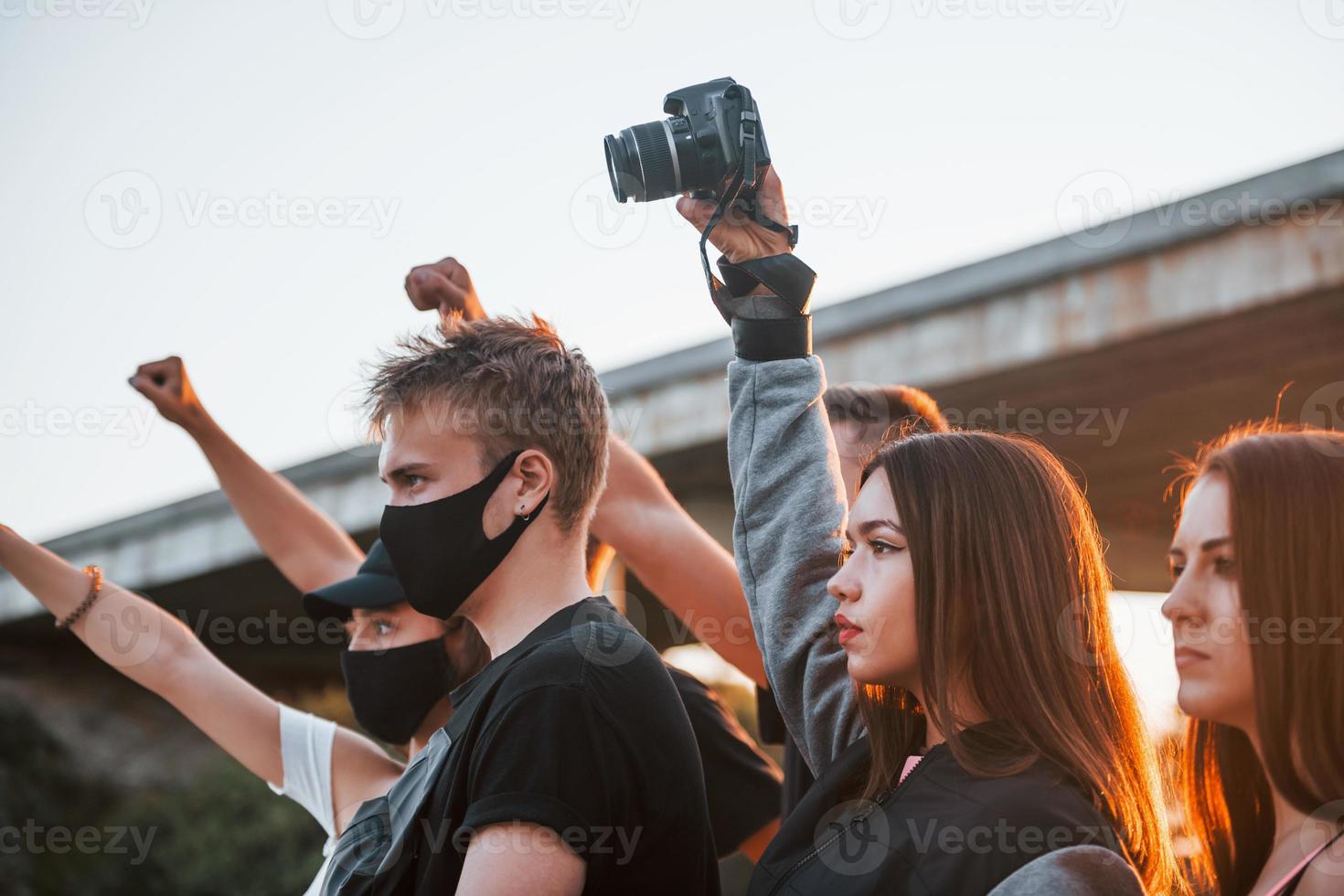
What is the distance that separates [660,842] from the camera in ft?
6.63

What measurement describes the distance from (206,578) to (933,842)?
49.1ft

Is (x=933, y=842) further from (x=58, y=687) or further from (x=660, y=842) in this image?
(x=58, y=687)

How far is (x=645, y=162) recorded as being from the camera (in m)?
2.52

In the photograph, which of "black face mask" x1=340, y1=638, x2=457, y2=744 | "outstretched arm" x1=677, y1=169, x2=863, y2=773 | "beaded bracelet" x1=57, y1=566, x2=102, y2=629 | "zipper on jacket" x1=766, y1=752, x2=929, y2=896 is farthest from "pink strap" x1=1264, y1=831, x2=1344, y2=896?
"beaded bracelet" x1=57, y1=566, x2=102, y2=629

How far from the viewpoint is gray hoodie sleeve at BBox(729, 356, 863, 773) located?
2.53m

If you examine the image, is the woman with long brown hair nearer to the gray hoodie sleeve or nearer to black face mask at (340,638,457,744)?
the gray hoodie sleeve

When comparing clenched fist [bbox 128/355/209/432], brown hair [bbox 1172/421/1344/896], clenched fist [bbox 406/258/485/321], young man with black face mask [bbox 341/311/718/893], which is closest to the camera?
young man with black face mask [bbox 341/311/718/893]

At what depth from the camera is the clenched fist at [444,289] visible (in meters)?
3.08

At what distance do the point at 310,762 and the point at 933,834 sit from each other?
1.91 metres

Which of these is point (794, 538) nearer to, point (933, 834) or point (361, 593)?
point (933, 834)

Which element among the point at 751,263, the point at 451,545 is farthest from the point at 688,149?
the point at 451,545

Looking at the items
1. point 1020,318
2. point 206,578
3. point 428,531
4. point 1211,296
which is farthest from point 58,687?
point 428,531

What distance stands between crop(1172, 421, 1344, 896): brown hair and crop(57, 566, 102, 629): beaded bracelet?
2923 mm

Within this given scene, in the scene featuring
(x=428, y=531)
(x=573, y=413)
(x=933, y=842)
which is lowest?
(x=933, y=842)
